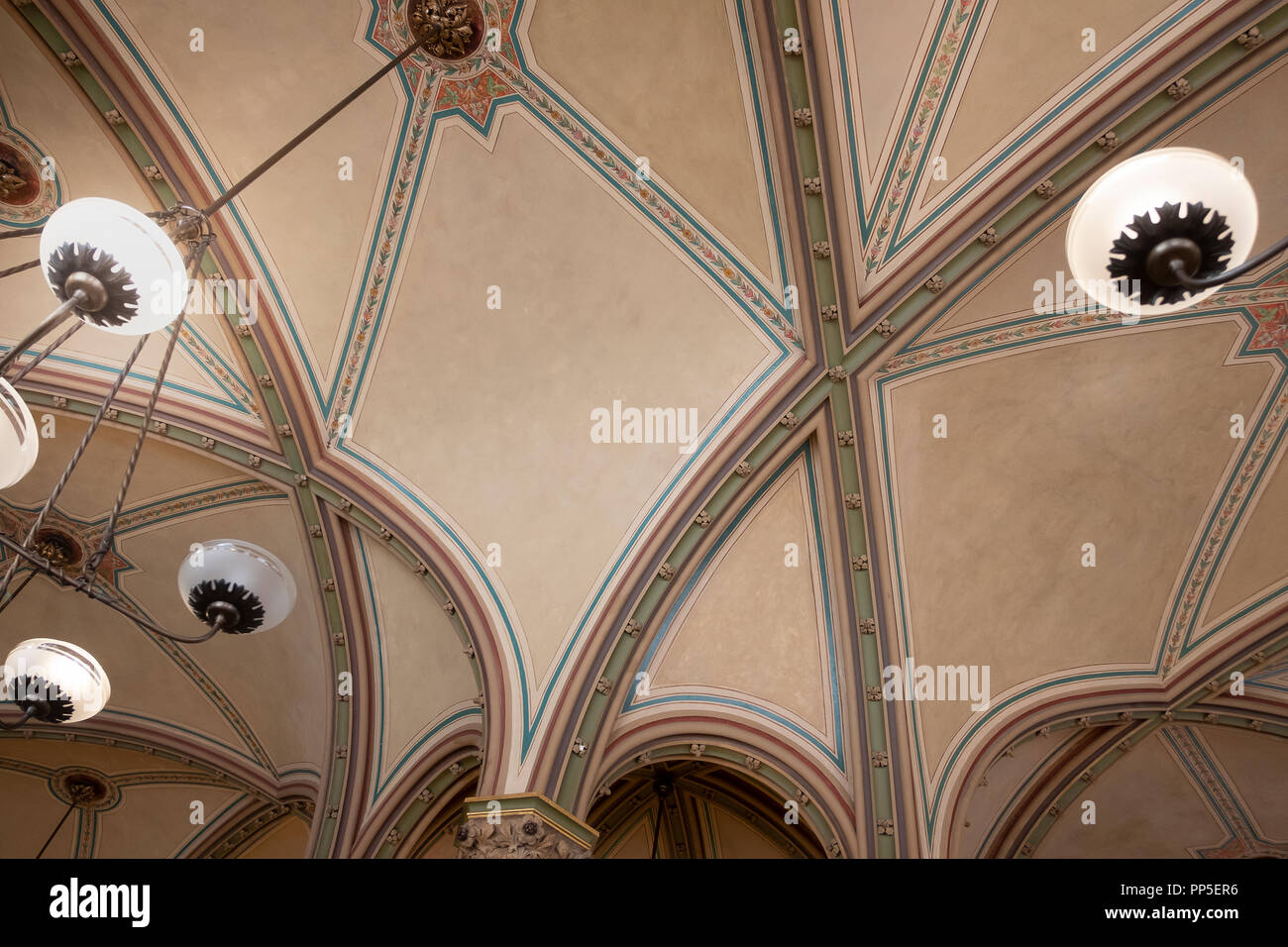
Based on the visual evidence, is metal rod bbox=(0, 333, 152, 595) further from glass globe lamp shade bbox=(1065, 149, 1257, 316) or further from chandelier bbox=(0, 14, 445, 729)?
glass globe lamp shade bbox=(1065, 149, 1257, 316)

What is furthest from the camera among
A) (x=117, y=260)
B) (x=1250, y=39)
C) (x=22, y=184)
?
(x=22, y=184)

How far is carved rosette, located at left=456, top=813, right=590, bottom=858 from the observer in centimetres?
584

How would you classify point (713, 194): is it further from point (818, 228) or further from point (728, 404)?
point (728, 404)

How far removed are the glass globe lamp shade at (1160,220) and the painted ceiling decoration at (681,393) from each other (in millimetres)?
2660

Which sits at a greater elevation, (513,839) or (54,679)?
(54,679)

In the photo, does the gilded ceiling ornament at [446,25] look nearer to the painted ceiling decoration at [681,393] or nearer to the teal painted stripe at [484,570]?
the painted ceiling decoration at [681,393]

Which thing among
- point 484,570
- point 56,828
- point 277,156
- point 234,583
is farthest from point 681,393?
point 56,828

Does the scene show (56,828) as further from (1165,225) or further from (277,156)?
(1165,225)

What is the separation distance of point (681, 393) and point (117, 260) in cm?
413

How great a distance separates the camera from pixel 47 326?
10.1 feet

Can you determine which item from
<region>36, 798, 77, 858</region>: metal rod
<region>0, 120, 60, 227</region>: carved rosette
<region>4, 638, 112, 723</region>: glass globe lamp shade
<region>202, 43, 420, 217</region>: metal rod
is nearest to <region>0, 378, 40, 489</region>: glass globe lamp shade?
<region>202, 43, 420, 217</region>: metal rod

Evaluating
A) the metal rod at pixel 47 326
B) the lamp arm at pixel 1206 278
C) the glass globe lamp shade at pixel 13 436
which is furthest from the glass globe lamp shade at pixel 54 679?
the lamp arm at pixel 1206 278

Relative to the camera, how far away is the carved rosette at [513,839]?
5.84 metres
